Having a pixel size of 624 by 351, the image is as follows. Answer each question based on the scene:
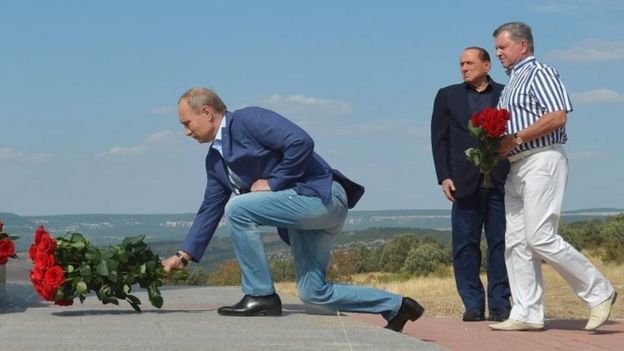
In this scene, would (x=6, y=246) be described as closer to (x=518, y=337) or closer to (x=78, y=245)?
(x=78, y=245)

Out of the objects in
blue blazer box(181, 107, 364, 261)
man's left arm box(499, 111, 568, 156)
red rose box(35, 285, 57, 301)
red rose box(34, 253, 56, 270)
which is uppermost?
man's left arm box(499, 111, 568, 156)

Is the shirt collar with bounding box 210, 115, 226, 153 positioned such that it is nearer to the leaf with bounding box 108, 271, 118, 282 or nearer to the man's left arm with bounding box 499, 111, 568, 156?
the leaf with bounding box 108, 271, 118, 282

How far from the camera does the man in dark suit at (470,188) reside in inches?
375

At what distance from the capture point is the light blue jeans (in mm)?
7672

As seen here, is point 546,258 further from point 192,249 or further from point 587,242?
point 587,242

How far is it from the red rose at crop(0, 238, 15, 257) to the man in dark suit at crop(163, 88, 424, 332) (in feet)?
5.90

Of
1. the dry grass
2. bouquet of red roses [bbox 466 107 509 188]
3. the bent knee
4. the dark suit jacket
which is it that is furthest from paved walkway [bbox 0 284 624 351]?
the dry grass

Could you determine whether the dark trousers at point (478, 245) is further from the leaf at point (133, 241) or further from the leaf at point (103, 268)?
the leaf at point (103, 268)

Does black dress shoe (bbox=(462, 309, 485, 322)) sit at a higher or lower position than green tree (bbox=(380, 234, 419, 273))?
higher

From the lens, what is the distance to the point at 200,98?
7855mm

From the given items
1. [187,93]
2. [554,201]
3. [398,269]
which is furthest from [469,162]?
[398,269]

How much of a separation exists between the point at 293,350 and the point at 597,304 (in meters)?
2.94

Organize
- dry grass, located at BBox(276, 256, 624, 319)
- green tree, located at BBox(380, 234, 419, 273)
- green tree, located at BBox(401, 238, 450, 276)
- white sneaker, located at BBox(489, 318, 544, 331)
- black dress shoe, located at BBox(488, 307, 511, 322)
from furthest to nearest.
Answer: green tree, located at BBox(380, 234, 419, 273), green tree, located at BBox(401, 238, 450, 276), dry grass, located at BBox(276, 256, 624, 319), black dress shoe, located at BBox(488, 307, 511, 322), white sneaker, located at BBox(489, 318, 544, 331)

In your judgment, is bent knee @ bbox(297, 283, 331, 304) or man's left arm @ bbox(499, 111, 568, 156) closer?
bent knee @ bbox(297, 283, 331, 304)
